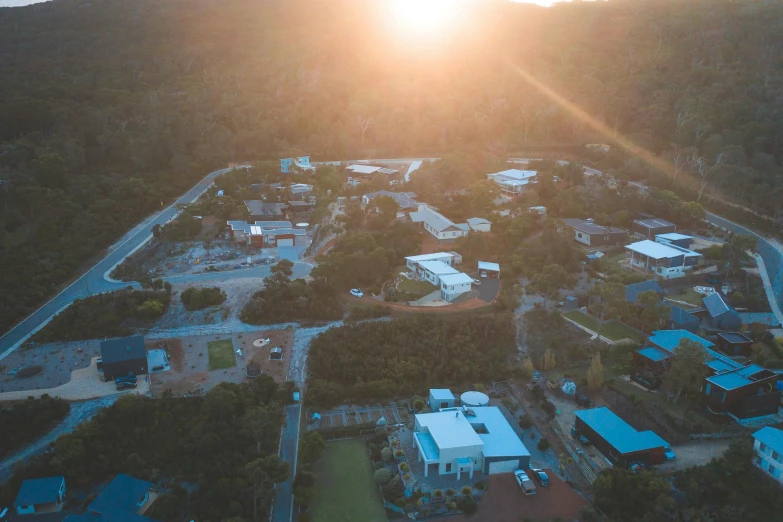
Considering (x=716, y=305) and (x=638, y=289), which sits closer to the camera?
(x=716, y=305)

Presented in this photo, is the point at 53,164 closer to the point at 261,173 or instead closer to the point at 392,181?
the point at 261,173

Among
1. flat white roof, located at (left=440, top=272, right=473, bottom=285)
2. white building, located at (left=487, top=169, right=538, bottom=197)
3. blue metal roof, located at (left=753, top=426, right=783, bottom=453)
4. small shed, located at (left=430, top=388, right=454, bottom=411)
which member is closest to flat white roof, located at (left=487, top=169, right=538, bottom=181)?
white building, located at (left=487, top=169, right=538, bottom=197)

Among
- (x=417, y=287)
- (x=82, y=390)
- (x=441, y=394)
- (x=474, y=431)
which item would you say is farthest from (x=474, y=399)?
(x=82, y=390)

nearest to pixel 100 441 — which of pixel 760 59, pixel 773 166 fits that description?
pixel 773 166

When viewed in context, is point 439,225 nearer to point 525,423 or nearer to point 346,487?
point 525,423

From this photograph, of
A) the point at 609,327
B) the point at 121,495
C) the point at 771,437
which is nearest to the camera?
the point at 121,495

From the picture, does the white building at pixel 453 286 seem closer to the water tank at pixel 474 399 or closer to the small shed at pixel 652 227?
the water tank at pixel 474 399
